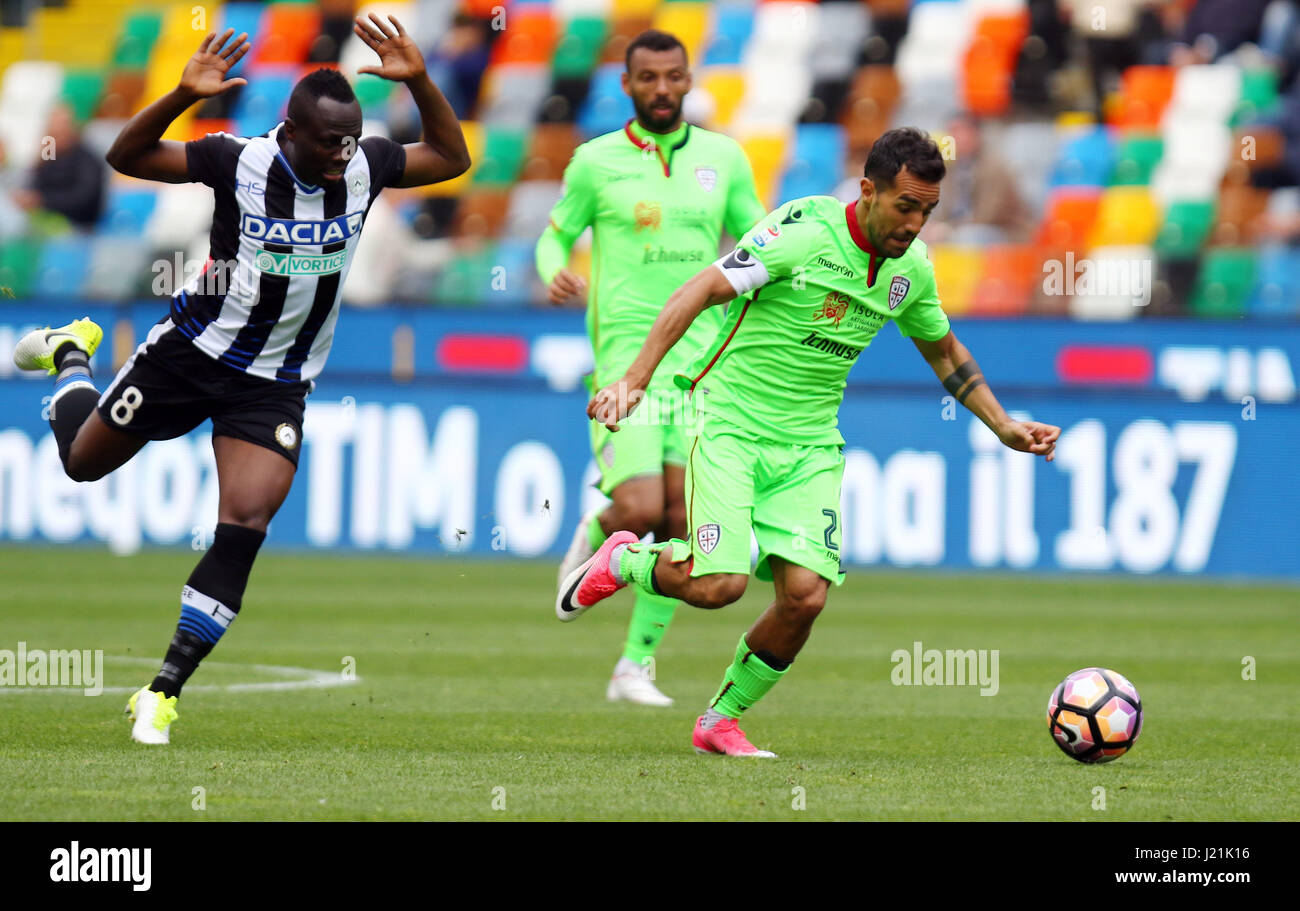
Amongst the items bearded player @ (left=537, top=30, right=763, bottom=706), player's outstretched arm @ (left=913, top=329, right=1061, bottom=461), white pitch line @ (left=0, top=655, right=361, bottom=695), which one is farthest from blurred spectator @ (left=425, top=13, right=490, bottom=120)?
player's outstretched arm @ (left=913, top=329, right=1061, bottom=461)

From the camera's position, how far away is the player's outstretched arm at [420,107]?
6.96 meters

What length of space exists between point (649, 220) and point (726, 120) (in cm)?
1220

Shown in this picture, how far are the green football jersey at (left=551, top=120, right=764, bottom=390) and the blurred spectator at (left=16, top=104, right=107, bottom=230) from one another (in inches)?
485

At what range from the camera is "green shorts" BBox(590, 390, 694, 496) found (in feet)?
29.2

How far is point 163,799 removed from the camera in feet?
18.3

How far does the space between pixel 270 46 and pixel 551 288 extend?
51.4 feet

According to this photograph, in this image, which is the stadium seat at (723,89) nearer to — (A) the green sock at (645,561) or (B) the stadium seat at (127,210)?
(B) the stadium seat at (127,210)

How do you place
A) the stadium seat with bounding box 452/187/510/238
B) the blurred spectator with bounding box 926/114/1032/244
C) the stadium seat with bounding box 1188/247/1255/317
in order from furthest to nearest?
the stadium seat with bounding box 452/187/510/238
the blurred spectator with bounding box 926/114/1032/244
the stadium seat with bounding box 1188/247/1255/317

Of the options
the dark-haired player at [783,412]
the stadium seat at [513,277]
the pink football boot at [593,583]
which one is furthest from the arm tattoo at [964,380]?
Answer: the stadium seat at [513,277]

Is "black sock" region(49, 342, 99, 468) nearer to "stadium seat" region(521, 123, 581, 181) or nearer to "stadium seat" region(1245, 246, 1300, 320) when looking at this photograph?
"stadium seat" region(1245, 246, 1300, 320)

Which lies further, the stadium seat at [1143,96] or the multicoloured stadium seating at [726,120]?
the stadium seat at [1143,96]

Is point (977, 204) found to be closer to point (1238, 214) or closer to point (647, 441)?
point (1238, 214)

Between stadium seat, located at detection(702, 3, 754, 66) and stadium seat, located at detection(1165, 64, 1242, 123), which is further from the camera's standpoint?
stadium seat, located at detection(702, 3, 754, 66)

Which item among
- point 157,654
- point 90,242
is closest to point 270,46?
point 90,242
